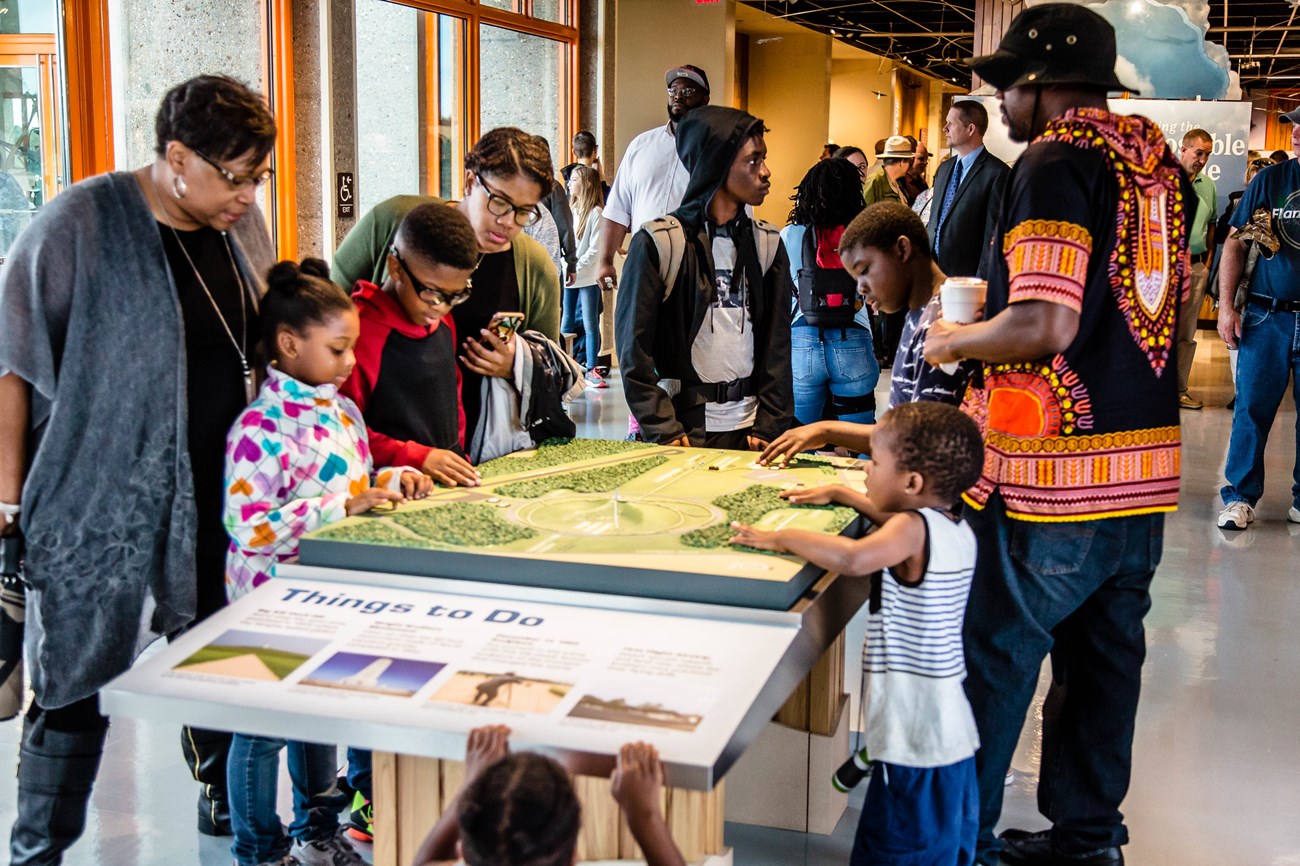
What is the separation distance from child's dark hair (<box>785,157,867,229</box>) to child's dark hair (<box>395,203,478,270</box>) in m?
2.82

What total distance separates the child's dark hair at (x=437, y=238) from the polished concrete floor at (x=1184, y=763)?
4.51ft

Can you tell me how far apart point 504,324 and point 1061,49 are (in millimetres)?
1364

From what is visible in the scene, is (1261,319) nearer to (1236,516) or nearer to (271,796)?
(1236,516)

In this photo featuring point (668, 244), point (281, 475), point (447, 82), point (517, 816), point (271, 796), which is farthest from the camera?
point (447, 82)

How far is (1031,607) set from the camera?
259 centimetres

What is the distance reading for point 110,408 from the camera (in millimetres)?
2373

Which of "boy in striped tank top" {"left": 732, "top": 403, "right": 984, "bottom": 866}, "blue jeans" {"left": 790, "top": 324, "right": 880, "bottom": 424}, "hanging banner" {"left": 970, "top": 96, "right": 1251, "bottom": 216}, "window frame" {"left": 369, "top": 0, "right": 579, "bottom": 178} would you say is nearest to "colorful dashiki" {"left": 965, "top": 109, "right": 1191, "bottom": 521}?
"boy in striped tank top" {"left": 732, "top": 403, "right": 984, "bottom": 866}

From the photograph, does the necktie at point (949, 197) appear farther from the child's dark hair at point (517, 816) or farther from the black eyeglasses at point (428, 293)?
the child's dark hair at point (517, 816)

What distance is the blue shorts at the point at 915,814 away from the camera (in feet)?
7.87

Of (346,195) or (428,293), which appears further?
(346,195)

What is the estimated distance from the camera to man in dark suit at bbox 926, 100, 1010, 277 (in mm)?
5266

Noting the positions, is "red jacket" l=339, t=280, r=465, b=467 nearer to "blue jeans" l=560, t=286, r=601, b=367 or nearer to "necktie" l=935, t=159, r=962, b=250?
"necktie" l=935, t=159, r=962, b=250

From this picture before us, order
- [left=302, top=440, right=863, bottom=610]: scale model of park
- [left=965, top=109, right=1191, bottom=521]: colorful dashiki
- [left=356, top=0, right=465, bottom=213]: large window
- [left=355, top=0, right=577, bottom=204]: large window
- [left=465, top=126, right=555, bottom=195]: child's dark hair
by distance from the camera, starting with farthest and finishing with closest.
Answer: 1. [left=355, top=0, right=577, bottom=204]: large window
2. [left=356, top=0, right=465, bottom=213]: large window
3. [left=465, top=126, right=555, bottom=195]: child's dark hair
4. [left=965, top=109, right=1191, bottom=521]: colorful dashiki
5. [left=302, top=440, right=863, bottom=610]: scale model of park

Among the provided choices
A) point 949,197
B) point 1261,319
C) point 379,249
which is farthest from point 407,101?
point 379,249
